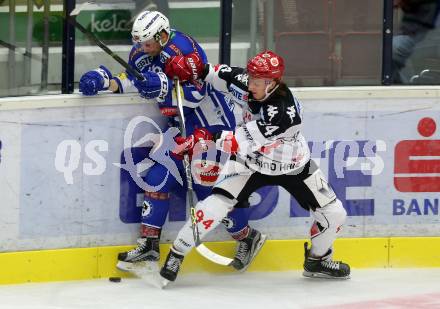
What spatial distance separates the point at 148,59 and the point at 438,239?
5.96 feet

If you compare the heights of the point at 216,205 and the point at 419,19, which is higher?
the point at 419,19

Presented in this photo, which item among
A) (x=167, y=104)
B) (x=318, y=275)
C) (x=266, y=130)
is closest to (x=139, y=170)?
(x=167, y=104)

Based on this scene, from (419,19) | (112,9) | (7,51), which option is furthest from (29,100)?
(419,19)

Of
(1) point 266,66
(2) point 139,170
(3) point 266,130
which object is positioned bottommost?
(2) point 139,170

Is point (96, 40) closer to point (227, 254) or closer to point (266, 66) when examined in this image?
point (266, 66)

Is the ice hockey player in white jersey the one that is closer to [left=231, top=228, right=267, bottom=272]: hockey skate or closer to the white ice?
the white ice

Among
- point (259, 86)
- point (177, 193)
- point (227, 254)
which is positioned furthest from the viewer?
point (227, 254)

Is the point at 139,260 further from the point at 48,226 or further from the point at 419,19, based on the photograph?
the point at 419,19

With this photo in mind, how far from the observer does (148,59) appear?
257 inches

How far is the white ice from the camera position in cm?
610

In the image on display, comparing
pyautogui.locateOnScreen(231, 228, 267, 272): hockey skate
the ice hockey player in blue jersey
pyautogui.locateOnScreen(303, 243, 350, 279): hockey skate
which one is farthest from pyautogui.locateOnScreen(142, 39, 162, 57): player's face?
pyautogui.locateOnScreen(303, 243, 350, 279): hockey skate

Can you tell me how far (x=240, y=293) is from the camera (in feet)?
20.9

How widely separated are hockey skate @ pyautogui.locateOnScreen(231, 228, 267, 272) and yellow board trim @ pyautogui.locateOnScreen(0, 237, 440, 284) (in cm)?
10

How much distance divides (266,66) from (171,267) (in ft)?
3.53
